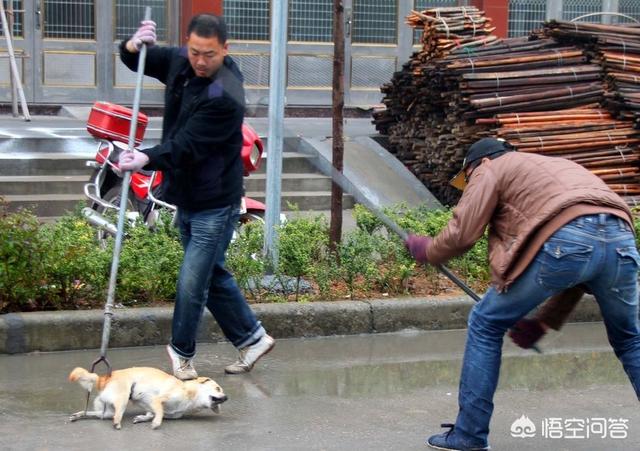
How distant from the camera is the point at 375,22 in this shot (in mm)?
16516

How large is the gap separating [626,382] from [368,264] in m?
2.03

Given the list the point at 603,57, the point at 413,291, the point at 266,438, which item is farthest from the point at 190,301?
the point at 603,57

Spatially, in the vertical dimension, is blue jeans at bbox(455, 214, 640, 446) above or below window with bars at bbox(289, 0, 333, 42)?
below

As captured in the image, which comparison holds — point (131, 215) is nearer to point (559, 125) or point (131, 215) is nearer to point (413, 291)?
point (413, 291)

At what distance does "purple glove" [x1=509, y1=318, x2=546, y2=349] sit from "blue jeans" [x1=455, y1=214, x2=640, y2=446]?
0.26 metres

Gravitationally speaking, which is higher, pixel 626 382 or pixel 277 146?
pixel 277 146

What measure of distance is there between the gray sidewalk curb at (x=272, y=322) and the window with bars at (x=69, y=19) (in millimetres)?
9296

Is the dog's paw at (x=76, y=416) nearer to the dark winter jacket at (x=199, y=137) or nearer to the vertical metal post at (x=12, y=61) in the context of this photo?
the dark winter jacket at (x=199, y=137)

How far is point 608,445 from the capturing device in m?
5.20

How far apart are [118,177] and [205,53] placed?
3968mm

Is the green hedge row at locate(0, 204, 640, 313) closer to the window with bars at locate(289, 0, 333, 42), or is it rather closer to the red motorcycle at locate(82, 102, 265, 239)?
the red motorcycle at locate(82, 102, 265, 239)

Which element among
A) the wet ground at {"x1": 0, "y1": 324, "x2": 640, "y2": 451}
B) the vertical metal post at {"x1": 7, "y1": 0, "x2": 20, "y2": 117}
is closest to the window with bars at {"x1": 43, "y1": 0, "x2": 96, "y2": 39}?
the vertical metal post at {"x1": 7, "y1": 0, "x2": 20, "y2": 117}
